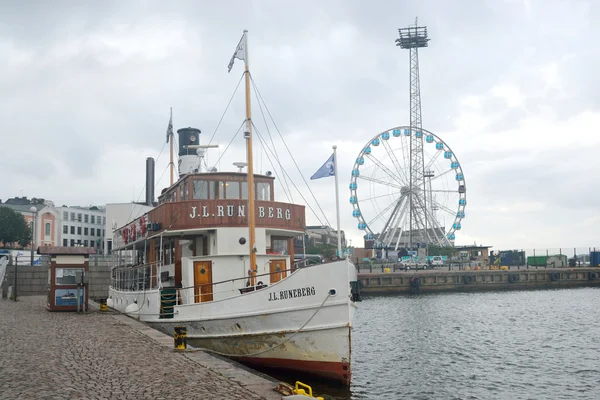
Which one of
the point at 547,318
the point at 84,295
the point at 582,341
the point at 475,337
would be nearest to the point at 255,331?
the point at 84,295

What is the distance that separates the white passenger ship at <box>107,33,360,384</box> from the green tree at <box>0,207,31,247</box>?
5729cm

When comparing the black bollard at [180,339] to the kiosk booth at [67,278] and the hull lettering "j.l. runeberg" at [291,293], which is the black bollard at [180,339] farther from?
the kiosk booth at [67,278]

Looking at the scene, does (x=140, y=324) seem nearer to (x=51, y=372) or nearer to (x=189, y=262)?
(x=189, y=262)

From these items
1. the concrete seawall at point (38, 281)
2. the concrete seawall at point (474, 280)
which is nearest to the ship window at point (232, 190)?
the concrete seawall at point (38, 281)

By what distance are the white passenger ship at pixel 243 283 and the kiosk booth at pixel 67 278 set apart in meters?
2.15

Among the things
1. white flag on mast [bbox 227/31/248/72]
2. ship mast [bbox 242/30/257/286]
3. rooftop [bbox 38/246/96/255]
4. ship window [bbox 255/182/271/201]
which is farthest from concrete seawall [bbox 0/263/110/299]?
white flag on mast [bbox 227/31/248/72]

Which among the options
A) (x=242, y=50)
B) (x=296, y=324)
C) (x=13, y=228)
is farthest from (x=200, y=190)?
(x=13, y=228)

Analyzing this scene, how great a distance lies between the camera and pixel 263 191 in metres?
20.0

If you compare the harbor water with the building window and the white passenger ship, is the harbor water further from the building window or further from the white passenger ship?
the building window

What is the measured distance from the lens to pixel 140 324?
19250 millimetres

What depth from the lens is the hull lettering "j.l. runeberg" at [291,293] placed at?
1423 centimetres

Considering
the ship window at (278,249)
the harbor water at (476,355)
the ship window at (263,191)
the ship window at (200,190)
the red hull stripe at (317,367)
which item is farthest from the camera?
the ship window at (278,249)

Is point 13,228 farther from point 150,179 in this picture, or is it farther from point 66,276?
point 66,276

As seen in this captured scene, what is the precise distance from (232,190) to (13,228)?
63.7 meters
